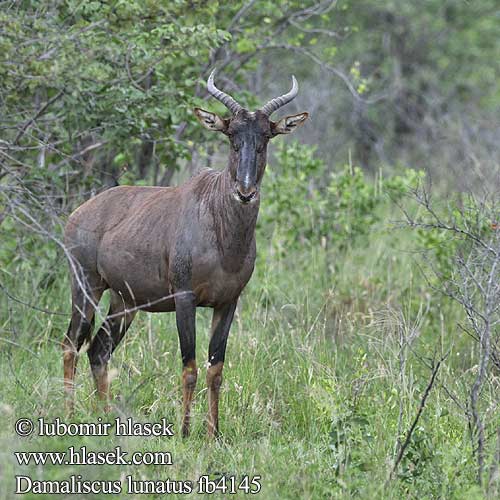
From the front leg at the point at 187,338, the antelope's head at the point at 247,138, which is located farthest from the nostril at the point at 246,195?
the front leg at the point at 187,338

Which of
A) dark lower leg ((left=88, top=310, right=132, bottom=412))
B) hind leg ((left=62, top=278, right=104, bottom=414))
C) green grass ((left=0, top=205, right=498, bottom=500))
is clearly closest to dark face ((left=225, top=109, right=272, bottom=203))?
green grass ((left=0, top=205, right=498, bottom=500))

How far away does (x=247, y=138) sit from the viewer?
22.6ft

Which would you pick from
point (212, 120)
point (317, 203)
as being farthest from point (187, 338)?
point (317, 203)

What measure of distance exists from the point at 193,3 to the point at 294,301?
3020mm

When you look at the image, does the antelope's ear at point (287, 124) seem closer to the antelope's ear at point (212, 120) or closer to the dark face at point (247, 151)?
the dark face at point (247, 151)

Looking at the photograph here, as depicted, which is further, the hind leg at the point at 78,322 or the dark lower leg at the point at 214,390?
the hind leg at the point at 78,322

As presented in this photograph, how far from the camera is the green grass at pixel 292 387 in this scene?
5.64 metres

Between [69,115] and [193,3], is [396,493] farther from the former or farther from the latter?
[193,3]

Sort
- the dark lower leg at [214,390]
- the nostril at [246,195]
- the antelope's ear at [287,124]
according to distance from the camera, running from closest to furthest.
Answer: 1. the nostril at [246,195]
2. the dark lower leg at [214,390]
3. the antelope's ear at [287,124]

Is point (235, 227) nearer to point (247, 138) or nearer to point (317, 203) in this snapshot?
point (247, 138)

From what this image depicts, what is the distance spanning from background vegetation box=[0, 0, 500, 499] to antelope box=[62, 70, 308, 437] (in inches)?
10.5

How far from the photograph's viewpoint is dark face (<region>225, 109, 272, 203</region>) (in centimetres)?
671

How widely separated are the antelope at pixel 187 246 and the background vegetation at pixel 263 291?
0.87 feet

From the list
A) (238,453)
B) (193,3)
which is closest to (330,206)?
(193,3)
